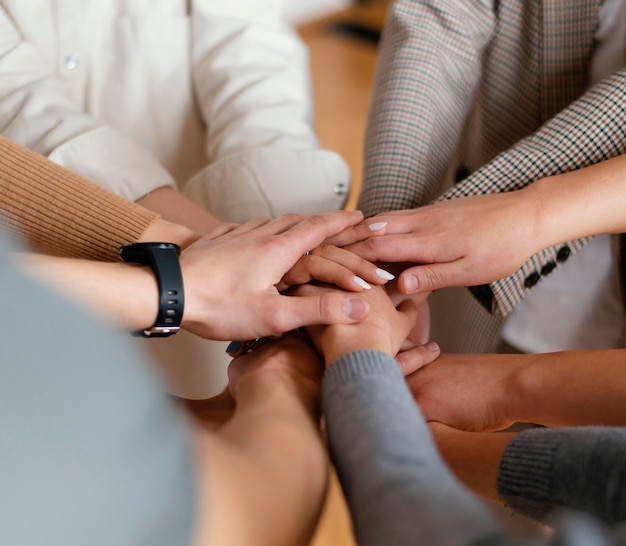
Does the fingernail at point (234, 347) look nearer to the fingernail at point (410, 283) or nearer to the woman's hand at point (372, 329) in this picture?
the woman's hand at point (372, 329)

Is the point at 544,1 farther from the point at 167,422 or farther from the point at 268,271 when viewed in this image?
the point at 167,422

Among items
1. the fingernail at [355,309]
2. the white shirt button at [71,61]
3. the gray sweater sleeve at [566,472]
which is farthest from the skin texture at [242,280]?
the white shirt button at [71,61]

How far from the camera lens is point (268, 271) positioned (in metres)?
0.78

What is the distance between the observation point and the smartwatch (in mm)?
737

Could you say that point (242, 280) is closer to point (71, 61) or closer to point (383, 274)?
point (383, 274)

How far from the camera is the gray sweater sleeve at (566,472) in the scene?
1.81 ft

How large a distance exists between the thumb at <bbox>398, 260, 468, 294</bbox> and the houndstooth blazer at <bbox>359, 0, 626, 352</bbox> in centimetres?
8

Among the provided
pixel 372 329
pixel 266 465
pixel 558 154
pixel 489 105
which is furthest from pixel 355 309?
pixel 489 105

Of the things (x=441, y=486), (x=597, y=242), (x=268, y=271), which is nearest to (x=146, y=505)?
(x=441, y=486)

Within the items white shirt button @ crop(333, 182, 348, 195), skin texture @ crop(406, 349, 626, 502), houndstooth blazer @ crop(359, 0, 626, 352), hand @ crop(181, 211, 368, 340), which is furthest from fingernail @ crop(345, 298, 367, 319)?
white shirt button @ crop(333, 182, 348, 195)

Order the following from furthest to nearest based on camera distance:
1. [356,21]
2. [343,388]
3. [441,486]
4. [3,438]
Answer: [356,21]
[343,388]
[441,486]
[3,438]

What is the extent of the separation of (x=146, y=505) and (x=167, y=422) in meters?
0.04

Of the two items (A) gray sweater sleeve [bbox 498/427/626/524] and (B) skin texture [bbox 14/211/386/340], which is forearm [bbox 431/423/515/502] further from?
(B) skin texture [bbox 14/211/386/340]

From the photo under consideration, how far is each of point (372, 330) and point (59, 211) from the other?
0.37 meters
